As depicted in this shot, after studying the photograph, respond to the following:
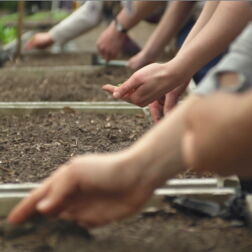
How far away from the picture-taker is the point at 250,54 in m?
1.21

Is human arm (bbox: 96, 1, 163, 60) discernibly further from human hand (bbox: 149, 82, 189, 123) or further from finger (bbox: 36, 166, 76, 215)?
finger (bbox: 36, 166, 76, 215)

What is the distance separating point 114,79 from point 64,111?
4.01ft

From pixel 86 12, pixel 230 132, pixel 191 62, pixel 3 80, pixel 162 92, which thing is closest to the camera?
pixel 230 132

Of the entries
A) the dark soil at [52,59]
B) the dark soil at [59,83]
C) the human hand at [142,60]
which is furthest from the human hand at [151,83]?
the dark soil at [52,59]

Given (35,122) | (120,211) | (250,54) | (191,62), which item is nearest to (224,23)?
(191,62)

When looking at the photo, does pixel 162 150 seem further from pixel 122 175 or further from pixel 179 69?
pixel 179 69

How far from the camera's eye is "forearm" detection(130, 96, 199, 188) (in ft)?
3.92

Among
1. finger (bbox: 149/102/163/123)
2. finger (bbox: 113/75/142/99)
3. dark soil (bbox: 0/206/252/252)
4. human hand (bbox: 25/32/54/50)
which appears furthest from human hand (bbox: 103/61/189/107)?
human hand (bbox: 25/32/54/50)

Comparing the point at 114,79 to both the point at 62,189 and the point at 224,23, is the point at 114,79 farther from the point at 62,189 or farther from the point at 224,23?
the point at 62,189

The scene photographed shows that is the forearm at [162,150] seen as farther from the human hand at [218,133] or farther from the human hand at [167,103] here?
the human hand at [167,103]

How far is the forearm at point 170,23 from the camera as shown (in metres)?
3.13

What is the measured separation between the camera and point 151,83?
79.5 inches

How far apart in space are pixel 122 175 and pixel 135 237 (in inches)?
16.5

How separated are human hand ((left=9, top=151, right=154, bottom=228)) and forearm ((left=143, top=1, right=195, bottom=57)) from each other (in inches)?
76.1
